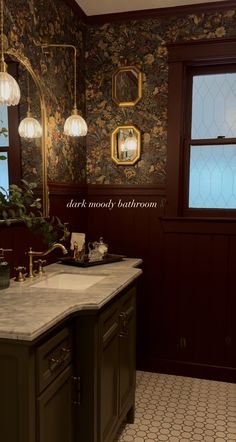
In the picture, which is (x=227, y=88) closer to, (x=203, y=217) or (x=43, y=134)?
(x=203, y=217)

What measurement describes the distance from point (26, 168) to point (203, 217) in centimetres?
143

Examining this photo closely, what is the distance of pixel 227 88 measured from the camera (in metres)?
3.00

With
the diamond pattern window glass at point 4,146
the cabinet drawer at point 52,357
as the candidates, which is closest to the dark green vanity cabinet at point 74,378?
the cabinet drawer at point 52,357

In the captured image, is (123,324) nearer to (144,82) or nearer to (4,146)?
(4,146)

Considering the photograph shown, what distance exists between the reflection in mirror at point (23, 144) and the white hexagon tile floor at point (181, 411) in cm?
146

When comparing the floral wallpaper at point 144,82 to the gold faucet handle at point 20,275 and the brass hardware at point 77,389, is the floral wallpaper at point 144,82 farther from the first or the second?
the brass hardware at point 77,389

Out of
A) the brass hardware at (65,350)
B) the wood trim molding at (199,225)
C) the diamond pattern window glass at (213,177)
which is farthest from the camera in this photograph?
the diamond pattern window glass at (213,177)

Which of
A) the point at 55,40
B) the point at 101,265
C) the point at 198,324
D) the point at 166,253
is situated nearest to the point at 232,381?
the point at 198,324

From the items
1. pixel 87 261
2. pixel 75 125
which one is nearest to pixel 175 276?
pixel 87 261

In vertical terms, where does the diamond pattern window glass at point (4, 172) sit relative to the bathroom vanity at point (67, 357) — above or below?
above

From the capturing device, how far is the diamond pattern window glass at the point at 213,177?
3.03 m

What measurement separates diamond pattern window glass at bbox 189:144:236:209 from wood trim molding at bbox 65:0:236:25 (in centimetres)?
99

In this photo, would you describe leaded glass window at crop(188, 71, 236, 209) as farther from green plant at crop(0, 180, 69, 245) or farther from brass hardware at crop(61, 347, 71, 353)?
brass hardware at crop(61, 347, 71, 353)

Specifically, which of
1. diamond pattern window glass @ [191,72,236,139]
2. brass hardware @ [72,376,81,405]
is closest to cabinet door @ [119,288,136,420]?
brass hardware @ [72,376,81,405]
